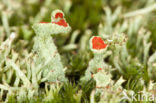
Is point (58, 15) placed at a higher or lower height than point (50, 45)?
higher

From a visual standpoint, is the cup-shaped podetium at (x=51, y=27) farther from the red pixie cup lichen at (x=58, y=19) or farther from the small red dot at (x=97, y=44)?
the small red dot at (x=97, y=44)

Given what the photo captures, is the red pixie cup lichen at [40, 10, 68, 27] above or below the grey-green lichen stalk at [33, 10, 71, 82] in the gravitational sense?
above

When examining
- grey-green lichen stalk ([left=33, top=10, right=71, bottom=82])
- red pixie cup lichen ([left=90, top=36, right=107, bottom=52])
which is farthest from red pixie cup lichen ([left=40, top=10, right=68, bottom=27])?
red pixie cup lichen ([left=90, top=36, right=107, bottom=52])

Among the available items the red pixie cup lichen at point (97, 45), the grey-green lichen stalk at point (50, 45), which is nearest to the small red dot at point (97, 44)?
the red pixie cup lichen at point (97, 45)

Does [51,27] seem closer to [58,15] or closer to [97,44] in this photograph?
[58,15]

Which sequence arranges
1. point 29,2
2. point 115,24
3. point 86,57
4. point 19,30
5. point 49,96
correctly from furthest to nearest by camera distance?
point 29,2, point 115,24, point 19,30, point 86,57, point 49,96

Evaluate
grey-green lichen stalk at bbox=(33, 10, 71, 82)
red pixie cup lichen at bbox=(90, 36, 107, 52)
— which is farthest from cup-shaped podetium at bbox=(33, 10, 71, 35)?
red pixie cup lichen at bbox=(90, 36, 107, 52)

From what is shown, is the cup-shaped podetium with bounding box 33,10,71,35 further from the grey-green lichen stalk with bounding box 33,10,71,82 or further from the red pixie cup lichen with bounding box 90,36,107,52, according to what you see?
the red pixie cup lichen with bounding box 90,36,107,52

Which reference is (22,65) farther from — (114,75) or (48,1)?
(48,1)

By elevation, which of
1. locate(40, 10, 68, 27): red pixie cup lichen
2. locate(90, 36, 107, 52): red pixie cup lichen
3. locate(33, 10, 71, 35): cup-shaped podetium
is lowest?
locate(90, 36, 107, 52): red pixie cup lichen

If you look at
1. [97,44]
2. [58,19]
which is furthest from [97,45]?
[58,19]

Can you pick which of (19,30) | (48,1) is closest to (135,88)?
(19,30)
